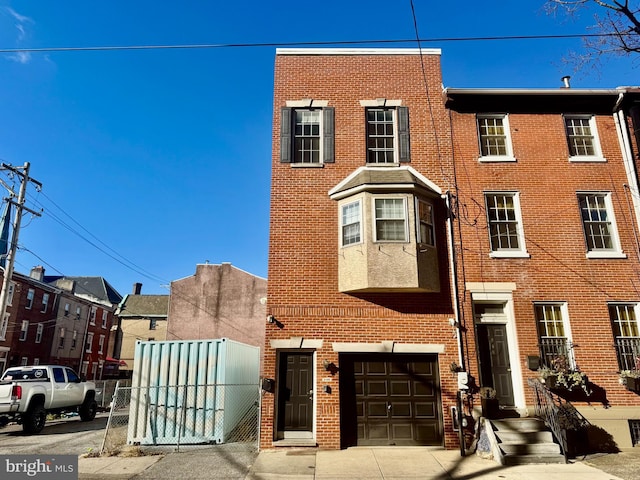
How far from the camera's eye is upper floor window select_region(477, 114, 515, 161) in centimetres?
1282

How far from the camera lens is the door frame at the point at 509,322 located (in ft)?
35.6

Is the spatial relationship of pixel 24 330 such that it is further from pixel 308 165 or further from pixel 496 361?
pixel 496 361

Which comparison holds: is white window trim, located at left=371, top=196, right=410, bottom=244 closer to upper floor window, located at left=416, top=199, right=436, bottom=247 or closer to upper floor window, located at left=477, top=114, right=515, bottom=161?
upper floor window, located at left=416, top=199, right=436, bottom=247

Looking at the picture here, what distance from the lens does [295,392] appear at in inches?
423

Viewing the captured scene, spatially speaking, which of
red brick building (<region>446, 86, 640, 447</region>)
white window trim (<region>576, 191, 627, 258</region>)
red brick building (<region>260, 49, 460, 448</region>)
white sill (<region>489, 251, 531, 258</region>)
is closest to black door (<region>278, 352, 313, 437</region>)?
red brick building (<region>260, 49, 460, 448</region>)

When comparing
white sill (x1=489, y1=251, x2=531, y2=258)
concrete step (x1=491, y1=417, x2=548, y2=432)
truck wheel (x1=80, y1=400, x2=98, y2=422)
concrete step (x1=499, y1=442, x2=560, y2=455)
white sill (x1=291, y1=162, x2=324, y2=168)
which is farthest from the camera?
truck wheel (x1=80, y1=400, x2=98, y2=422)

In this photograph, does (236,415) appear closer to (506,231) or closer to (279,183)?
(279,183)

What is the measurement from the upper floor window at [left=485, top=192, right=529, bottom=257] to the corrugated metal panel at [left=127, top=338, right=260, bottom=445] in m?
8.26

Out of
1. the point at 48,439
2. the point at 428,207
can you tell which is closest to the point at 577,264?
the point at 428,207

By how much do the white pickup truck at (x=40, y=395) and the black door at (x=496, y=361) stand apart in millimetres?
14514

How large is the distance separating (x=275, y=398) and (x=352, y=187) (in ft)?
19.8

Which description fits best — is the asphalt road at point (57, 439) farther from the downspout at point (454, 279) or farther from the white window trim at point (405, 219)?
the downspout at point (454, 279)

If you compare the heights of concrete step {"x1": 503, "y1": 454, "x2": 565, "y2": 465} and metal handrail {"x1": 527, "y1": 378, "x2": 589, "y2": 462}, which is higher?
metal handrail {"x1": 527, "y1": 378, "x2": 589, "y2": 462}

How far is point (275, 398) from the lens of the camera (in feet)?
34.6
